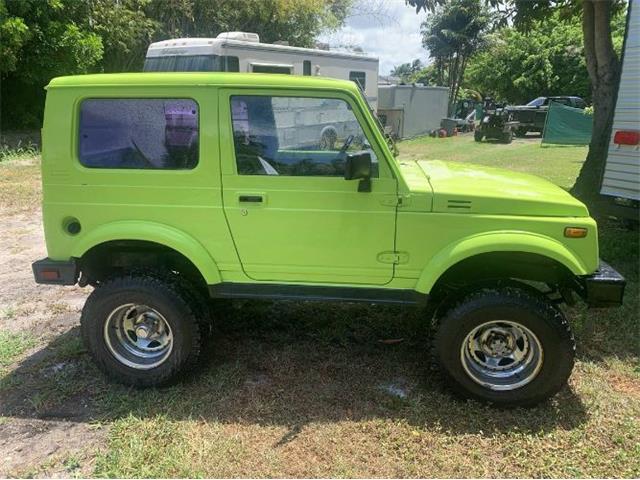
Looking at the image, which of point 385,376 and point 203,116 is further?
point 385,376

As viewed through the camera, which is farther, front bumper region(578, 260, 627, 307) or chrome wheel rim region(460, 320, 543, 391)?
chrome wheel rim region(460, 320, 543, 391)

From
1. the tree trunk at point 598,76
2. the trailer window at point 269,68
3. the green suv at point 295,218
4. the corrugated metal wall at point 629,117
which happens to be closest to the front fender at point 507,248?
the green suv at point 295,218

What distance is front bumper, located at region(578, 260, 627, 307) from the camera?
3.16 meters

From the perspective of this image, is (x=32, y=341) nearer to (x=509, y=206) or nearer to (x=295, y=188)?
(x=295, y=188)

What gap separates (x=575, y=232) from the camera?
312 centimetres

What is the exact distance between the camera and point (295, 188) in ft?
10.6

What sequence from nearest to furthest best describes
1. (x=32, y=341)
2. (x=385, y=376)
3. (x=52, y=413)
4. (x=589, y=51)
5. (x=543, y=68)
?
(x=52, y=413) → (x=385, y=376) → (x=32, y=341) → (x=589, y=51) → (x=543, y=68)

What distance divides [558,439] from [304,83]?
2514 millimetres

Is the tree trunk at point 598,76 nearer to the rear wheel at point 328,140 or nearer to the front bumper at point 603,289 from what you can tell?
the front bumper at point 603,289

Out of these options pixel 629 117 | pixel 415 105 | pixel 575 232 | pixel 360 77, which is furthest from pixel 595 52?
pixel 415 105

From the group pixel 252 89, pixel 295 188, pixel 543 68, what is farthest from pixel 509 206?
pixel 543 68

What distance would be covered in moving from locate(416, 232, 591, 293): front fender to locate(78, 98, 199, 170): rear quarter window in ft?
5.26

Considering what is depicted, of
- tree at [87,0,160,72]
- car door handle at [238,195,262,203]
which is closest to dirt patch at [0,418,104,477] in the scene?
car door handle at [238,195,262,203]

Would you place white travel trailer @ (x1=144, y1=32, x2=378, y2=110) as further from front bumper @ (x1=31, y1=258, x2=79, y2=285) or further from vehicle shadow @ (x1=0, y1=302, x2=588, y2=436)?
front bumper @ (x1=31, y1=258, x2=79, y2=285)
